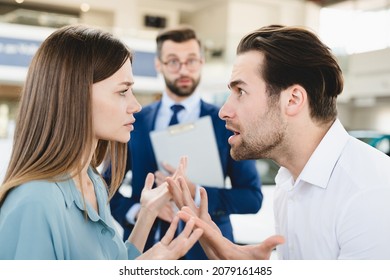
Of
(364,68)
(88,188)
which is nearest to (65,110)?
(88,188)

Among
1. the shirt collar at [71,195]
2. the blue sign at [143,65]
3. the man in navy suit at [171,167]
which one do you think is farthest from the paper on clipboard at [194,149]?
the blue sign at [143,65]

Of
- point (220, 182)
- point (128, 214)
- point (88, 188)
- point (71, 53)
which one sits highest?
point (71, 53)

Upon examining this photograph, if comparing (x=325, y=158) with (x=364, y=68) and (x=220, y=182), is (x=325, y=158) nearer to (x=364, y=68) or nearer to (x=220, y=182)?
(x=220, y=182)

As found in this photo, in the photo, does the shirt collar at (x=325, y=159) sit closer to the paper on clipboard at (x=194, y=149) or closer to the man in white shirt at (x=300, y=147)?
the man in white shirt at (x=300, y=147)

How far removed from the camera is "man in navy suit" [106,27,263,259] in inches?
69.1

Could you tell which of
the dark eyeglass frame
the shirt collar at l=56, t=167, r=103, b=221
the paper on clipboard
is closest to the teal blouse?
the shirt collar at l=56, t=167, r=103, b=221

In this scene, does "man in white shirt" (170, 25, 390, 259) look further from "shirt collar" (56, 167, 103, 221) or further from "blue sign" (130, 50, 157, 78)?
"blue sign" (130, 50, 157, 78)

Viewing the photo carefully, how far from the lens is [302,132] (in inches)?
51.3

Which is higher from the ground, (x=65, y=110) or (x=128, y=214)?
(x=65, y=110)

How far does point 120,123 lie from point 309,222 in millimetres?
550

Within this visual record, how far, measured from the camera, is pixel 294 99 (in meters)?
1.29

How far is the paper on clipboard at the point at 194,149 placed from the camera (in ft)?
5.73

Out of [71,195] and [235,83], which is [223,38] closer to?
[235,83]

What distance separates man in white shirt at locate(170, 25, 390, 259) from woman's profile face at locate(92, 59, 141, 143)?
244 millimetres
